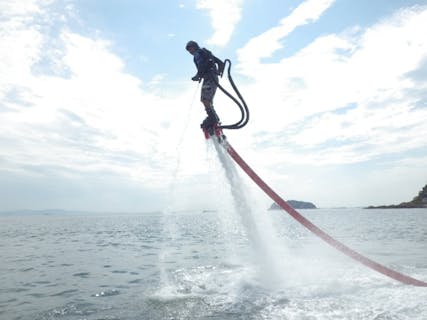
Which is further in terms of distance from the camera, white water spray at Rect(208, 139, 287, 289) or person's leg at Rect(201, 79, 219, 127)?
white water spray at Rect(208, 139, 287, 289)

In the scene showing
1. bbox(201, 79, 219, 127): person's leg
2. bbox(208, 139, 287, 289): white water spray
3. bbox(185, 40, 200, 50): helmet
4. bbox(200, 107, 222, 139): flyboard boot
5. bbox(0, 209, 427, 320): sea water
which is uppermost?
bbox(185, 40, 200, 50): helmet

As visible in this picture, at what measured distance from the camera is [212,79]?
1170 centimetres

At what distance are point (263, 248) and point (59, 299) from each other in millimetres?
7398

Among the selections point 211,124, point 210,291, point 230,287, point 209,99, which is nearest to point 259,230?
point 230,287

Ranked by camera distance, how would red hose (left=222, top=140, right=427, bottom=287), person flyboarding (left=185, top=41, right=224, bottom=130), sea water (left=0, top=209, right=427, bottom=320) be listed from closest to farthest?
sea water (left=0, top=209, right=427, bottom=320)
red hose (left=222, top=140, right=427, bottom=287)
person flyboarding (left=185, top=41, right=224, bottom=130)

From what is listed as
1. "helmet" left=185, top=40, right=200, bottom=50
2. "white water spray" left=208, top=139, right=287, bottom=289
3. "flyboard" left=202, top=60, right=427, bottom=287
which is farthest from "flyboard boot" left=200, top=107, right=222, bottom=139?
"helmet" left=185, top=40, right=200, bottom=50

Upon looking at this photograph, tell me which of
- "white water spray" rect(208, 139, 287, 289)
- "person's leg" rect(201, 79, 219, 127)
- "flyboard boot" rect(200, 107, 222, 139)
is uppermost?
"person's leg" rect(201, 79, 219, 127)

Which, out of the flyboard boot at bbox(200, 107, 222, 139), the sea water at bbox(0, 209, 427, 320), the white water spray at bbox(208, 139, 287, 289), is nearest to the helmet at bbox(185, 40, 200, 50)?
the flyboard boot at bbox(200, 107, 222, 139)

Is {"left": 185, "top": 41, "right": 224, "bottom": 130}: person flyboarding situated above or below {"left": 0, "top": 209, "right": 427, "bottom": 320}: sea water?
above

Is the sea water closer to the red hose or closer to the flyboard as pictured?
the red hose

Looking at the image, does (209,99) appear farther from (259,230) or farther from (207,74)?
(259,230)

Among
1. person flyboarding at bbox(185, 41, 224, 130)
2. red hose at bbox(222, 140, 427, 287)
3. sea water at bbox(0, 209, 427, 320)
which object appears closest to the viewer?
sea water at bbox(0, 209, 427, 320)

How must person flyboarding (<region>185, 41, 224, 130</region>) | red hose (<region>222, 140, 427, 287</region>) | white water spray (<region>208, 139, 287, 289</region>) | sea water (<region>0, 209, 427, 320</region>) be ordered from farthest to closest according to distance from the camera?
white water spray (<region>208, 139, 287, 289</region>) → person flyboarding (<region>185, 41, 224, 130</region>) → red hose (<region>222, 140, 427, 287</region>) → sea water (<region>0, 209, 427, 320</region>)

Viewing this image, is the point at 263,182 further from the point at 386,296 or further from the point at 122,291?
the point at 122,291
